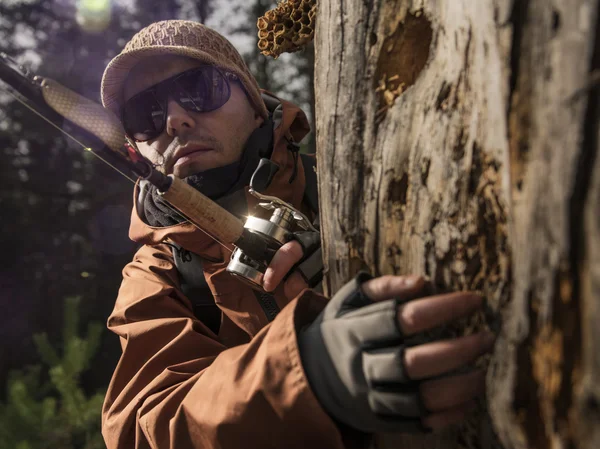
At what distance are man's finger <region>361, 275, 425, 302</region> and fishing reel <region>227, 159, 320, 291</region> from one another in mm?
668

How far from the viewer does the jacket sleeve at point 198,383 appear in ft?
3.74

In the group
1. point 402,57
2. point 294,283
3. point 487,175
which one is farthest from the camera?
point 294,283

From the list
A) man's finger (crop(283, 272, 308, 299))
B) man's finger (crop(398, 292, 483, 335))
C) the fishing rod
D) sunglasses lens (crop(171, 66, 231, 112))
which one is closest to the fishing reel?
the fishing rod

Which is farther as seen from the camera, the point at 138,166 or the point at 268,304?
the point at 268,304

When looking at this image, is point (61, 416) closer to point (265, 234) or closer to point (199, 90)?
point (199, 90)

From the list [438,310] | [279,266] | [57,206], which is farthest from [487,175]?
[57,206]

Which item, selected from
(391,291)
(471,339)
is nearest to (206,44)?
(391,291)

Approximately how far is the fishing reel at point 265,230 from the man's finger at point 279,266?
0.05ft

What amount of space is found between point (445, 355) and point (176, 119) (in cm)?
158

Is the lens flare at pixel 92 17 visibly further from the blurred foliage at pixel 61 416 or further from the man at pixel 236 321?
the man at pixel 236 321

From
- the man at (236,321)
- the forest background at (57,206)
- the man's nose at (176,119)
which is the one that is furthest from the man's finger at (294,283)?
the forest background at (57,206)

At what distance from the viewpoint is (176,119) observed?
216 cm

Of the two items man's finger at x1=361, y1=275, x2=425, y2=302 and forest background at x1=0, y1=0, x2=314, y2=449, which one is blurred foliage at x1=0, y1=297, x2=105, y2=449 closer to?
forest background at x1=0, y1=0, x2=314, y2=449

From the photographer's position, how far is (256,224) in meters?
1.75
